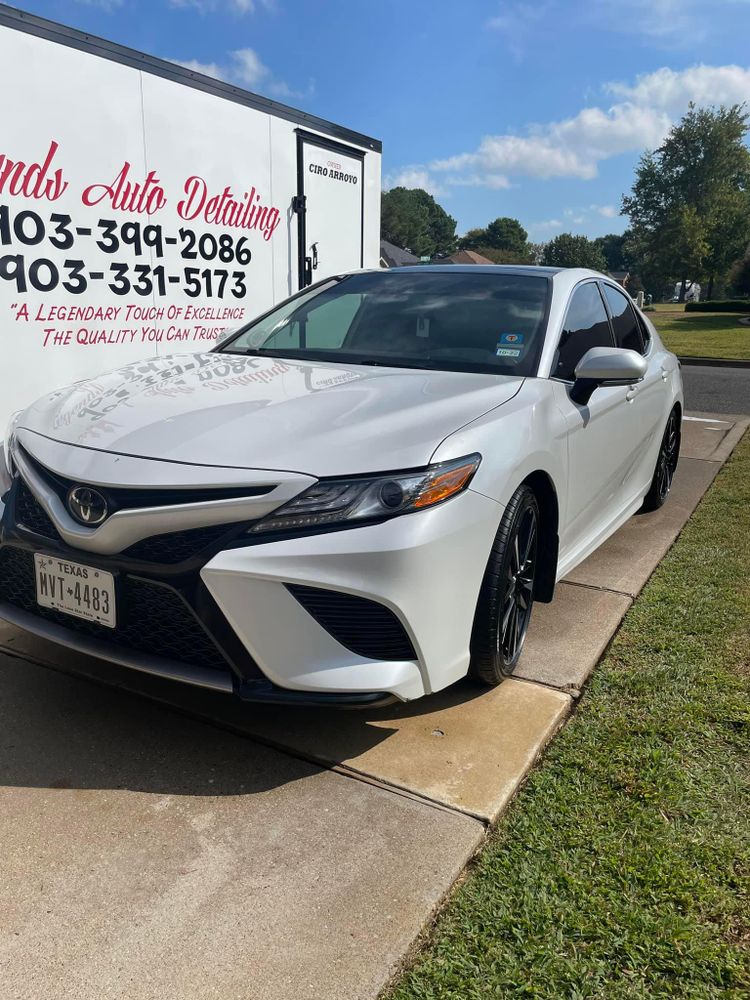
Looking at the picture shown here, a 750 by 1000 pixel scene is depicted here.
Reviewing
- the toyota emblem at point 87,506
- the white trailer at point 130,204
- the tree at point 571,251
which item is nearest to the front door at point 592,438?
the toyota emblem at point 87,506

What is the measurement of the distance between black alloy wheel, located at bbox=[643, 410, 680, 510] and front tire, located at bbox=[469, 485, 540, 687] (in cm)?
240

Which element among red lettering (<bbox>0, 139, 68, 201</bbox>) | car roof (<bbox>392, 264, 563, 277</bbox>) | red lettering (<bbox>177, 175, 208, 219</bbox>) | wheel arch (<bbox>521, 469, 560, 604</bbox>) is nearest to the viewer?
wheel arch (<bbox>521, 469, 560, 604</bbox>)

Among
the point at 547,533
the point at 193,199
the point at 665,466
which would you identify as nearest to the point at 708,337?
the point at 665,466

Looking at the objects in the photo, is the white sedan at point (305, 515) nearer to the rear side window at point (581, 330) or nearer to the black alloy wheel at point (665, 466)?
the rear side window at point (581, 330)

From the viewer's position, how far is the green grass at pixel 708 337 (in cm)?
1900

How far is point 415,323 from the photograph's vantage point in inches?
139

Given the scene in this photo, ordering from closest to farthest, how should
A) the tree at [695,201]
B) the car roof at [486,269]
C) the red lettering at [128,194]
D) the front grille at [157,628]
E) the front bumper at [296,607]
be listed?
the front bumper at [296,607] < the front grille at [157,628] < the car roof at [486,269] < the red lettering at [128,194] < the tree at [695,201]

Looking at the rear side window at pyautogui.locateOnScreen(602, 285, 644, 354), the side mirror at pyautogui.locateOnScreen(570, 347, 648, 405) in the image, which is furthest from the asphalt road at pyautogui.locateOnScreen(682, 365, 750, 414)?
the side mirror at pyautogui.locateOnScreen(570, 347, 648, 405)

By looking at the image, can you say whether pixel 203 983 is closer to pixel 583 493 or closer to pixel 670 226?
pixel 583 493

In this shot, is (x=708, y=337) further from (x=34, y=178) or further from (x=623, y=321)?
(x=34, y=178)

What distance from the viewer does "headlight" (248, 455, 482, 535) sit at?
216cm

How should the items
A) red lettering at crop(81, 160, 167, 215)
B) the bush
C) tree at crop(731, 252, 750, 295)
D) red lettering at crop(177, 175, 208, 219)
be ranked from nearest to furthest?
red lettering at crop(81, 160, 167, 215) → red lettering at crop(177, 175, 208, 219) → the bush → tree at crop(731, 252, 750, 295)

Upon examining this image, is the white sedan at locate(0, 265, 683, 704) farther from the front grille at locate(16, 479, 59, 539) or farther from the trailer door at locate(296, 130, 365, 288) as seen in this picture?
the trailer door at locate(296, 130, 365, 288)

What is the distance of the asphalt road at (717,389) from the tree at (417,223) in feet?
276
